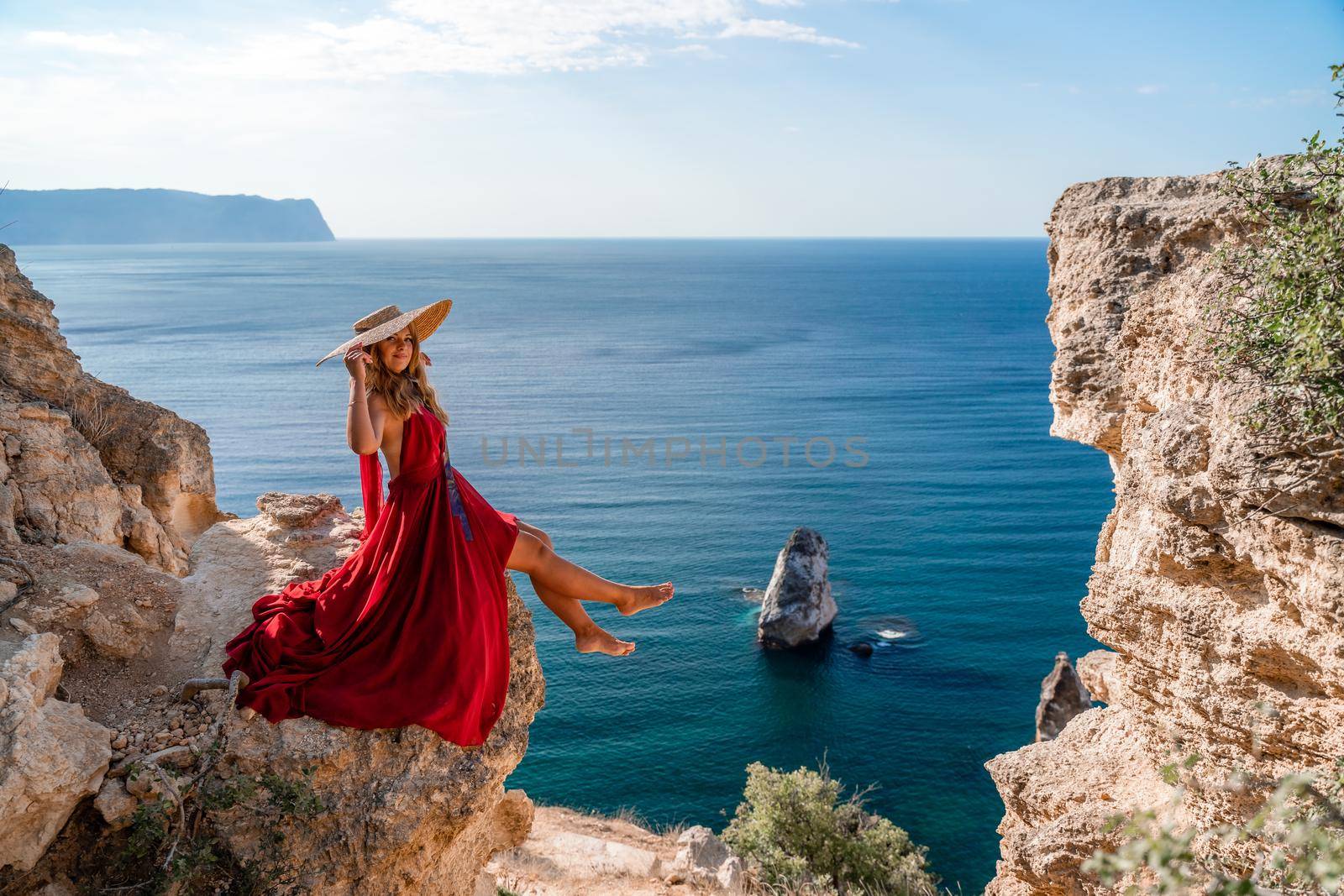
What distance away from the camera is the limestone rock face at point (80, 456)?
7594 mm

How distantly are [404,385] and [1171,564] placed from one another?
5.84 meters

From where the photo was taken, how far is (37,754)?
16.5 feet

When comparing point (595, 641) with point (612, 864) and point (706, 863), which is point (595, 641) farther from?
point (706, 863)

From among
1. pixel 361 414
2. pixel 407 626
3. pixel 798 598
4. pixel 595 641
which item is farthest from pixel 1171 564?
pixel 798 598

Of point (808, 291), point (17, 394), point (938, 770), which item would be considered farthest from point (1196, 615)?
point (808, 291)

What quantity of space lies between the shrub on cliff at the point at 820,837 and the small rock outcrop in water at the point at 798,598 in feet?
54.6

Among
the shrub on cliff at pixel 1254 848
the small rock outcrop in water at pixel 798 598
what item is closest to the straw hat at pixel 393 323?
the shrub on cliff at pixel 1254 848

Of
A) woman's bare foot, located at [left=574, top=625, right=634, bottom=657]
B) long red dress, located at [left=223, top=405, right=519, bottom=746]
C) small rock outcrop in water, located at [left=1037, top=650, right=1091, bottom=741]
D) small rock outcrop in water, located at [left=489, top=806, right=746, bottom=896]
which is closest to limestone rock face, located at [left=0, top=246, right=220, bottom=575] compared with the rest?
long red dress, located at [left=223, top=405, right=519, bottom=746]

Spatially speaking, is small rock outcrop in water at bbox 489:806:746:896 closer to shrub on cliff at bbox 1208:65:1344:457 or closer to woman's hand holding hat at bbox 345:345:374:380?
woman's hand holding hat at bbox 345:345:374:380

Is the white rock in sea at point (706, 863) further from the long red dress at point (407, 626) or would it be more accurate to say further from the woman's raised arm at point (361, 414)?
the woman's raised arm at point (361, 414)

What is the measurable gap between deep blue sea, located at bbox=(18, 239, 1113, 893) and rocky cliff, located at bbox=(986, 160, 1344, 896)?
59.4 ft

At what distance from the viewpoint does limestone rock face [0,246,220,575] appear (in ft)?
24.9

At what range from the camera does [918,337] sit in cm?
11562

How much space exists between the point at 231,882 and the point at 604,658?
32972 mm
